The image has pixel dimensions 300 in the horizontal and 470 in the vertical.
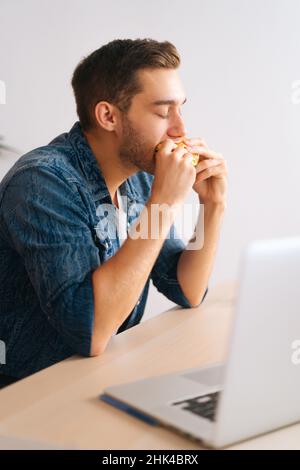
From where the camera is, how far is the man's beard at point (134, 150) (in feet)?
5.04

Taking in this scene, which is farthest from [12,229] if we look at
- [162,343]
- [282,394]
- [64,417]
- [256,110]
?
[256,110]

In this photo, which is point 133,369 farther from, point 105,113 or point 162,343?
point 105,113

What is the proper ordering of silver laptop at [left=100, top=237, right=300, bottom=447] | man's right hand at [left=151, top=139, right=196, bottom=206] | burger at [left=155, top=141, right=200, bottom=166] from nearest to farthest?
silver laptop at [left=100, top=237, right=300, bottom=447] → man's right hand at [left=151, top=139, right=196, bottom=206] → burger at [left=155, top=141, right=200, bottom=166]

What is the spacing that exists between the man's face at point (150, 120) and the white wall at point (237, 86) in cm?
130

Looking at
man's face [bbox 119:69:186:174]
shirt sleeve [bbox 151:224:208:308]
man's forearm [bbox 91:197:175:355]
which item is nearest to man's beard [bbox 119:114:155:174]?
man's face [bbox 119:69:186:174]

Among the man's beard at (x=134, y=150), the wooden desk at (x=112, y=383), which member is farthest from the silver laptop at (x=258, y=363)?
the man's beard at (x=134, y=150)

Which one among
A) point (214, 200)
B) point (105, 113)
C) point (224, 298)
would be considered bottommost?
point (224, 298)

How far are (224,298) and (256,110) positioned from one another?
1.69 metres

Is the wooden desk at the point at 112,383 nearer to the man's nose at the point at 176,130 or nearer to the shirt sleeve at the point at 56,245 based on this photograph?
the shirt sleeve at the point at 56,245

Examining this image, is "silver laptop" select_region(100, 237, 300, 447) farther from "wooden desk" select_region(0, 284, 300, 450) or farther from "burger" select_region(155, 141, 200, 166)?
"burger" select_region(155, 141, 200, 166)

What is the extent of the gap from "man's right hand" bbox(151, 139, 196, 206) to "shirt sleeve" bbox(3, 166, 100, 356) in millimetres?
172

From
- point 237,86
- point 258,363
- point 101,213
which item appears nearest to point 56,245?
point 101,213

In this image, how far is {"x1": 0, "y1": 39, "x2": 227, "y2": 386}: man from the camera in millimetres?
1207

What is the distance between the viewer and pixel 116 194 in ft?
5.38
